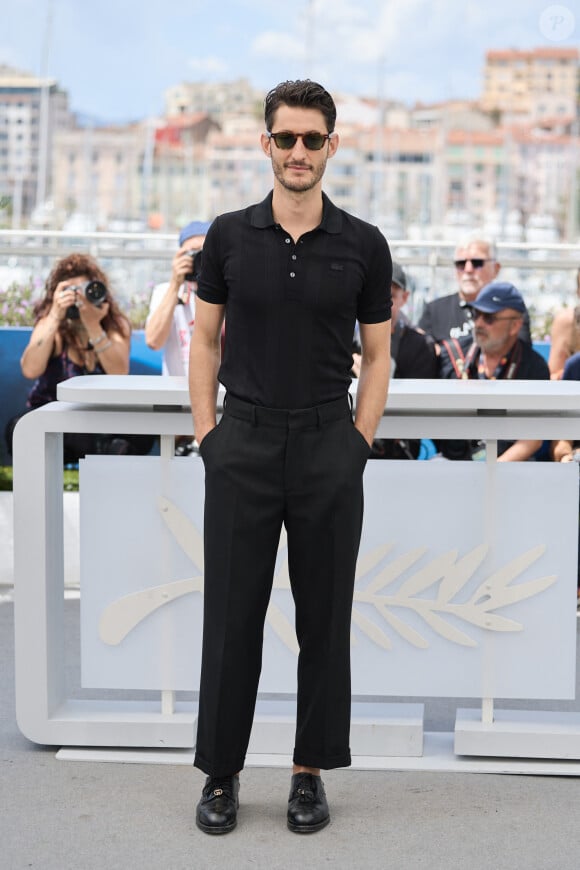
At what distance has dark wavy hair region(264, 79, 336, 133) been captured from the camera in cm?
336

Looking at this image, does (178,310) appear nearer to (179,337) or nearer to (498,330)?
(179,337)

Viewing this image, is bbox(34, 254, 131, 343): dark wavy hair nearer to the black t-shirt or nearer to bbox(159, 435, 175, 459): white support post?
the black t-shirt

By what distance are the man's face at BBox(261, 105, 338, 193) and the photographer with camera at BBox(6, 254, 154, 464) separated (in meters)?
3.14

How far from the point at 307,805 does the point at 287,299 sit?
131cm

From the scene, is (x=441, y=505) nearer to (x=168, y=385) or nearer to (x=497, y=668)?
(x=497, y=668)

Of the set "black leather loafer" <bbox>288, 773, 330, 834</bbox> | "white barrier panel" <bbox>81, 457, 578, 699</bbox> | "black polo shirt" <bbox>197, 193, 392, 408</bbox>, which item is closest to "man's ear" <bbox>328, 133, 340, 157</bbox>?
"black polo shirt" <bbox>197, 193, 392, 408</bbox>

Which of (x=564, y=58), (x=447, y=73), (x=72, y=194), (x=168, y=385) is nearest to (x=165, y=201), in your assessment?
(x=447, y=73)

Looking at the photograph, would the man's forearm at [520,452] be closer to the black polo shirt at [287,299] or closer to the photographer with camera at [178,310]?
the photographer with camera at [178,310]

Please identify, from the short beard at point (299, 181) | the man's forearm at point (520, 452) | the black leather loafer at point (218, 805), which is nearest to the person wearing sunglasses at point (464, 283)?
the man's forearm at point (520, 452)

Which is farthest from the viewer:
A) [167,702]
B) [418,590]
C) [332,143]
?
[167,702]

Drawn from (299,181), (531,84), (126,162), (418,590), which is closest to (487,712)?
(418,590)

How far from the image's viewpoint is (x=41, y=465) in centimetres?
402

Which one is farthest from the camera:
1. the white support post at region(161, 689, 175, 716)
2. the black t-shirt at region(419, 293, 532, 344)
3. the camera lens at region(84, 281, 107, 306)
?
the black t-shirt at region(419, 293, 532, 344)

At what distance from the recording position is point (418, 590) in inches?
158
